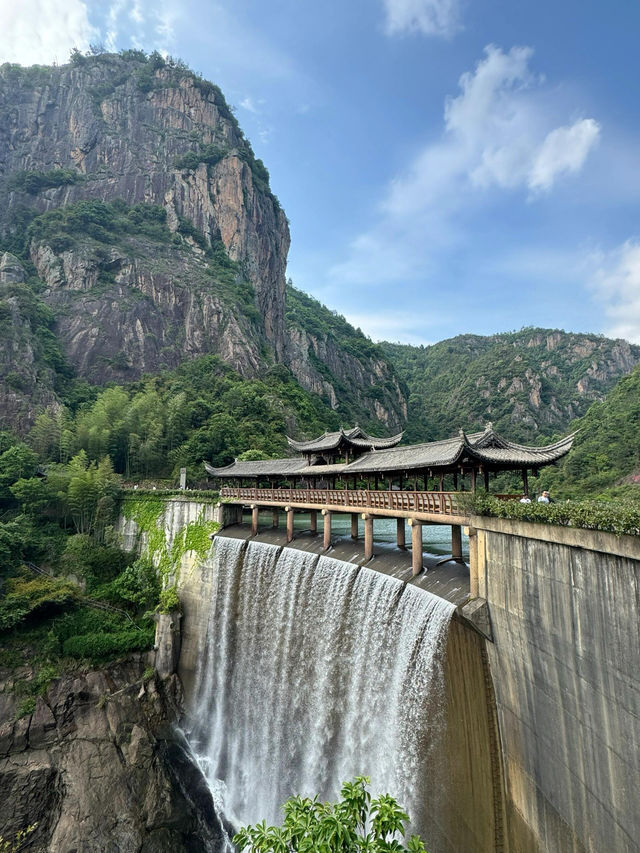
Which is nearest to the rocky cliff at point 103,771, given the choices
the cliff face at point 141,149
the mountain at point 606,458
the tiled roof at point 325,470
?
the tiled roof at point 325,470

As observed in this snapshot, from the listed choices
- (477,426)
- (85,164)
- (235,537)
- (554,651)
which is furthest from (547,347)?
(554,651)

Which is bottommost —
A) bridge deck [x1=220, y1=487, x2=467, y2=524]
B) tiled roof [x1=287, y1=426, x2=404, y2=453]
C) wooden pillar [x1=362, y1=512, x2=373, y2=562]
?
wooden pillar [x1=362, y1=512, x2=373, y2=562]

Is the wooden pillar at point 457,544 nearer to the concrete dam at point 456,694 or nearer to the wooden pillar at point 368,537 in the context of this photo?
the concrete dam at point 456,694

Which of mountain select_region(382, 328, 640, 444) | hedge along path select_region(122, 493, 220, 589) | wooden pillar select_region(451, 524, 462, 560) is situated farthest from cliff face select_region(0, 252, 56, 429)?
mountain select_region(382, 328, 640, 444)

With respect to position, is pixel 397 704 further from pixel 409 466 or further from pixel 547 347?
pixel 547 347

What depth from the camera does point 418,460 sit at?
51.8 feet

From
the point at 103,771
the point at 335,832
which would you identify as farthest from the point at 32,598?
the point at 335,832

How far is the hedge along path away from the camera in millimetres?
28344

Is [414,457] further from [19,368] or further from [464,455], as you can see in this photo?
[19,368]

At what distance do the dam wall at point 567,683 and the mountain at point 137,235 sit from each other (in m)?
56.4

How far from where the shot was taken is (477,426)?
329 feet

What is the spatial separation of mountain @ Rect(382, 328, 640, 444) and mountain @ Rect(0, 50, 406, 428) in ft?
56.6

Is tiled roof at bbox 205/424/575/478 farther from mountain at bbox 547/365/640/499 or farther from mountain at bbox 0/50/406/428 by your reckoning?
mountain at bbox 0/50/406/428

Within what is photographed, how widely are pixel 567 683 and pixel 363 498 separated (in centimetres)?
1092
